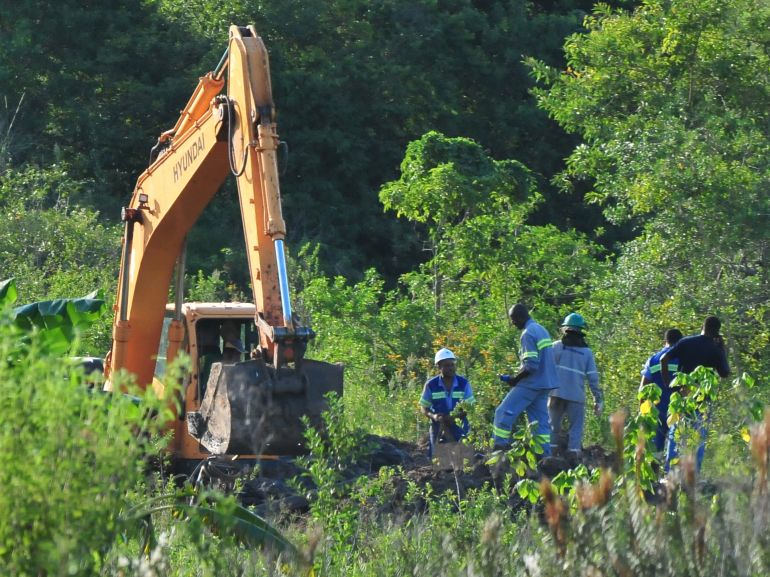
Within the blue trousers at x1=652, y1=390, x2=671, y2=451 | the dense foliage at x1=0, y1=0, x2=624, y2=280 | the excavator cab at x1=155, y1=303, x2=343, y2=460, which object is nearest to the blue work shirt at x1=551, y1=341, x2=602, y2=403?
the blue trousers at x1=652, y1=390, x2=671, y2=451

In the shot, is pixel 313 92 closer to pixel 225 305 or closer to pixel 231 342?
pixel 225 305

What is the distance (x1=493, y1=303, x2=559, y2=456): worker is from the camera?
1288cm

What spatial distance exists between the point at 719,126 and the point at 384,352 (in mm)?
5070

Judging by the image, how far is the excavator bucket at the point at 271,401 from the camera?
9.70 m

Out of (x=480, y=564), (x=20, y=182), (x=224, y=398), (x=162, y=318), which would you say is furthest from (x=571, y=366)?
(x=20, y=182)

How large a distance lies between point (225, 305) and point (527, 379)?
2.94m

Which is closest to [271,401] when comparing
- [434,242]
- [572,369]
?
[572,369]

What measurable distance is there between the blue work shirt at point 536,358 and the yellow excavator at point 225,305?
254 cm

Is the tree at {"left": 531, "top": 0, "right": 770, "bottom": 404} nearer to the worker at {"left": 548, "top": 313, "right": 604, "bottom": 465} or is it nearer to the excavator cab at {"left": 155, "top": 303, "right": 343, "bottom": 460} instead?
the worker at {"left": 548, "top": 313, "right": 604, "bottom": 465}

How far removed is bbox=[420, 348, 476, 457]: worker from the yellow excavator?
1750 mm

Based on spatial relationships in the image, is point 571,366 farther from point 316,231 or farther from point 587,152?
point 316,231

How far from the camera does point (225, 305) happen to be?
13.6 m

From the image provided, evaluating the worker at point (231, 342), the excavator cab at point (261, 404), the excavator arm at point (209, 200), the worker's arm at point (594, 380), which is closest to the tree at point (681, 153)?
the worker's arm at point (594, 380)

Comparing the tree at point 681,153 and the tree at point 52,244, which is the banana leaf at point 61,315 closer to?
the tree at point 681,153
